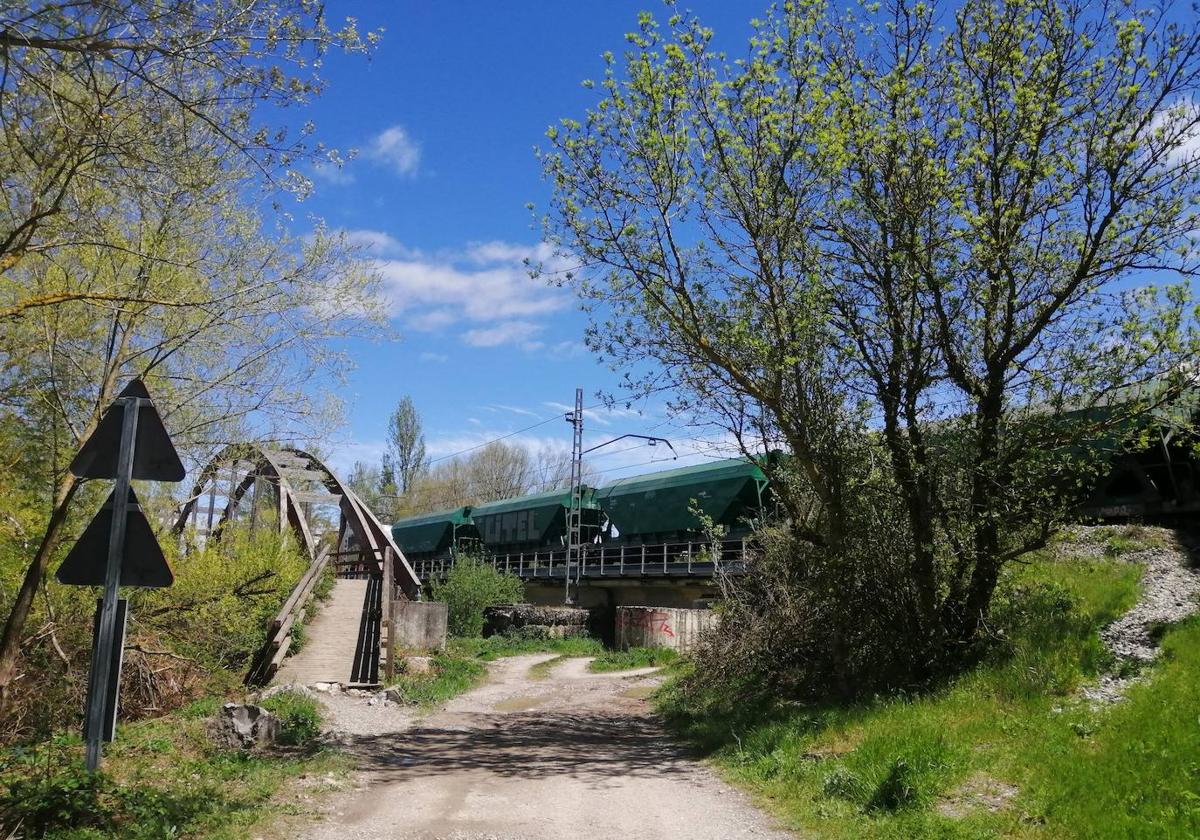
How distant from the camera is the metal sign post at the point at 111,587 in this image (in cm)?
487

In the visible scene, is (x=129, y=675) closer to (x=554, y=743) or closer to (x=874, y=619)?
(x=554, y=743)

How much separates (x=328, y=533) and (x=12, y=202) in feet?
69.0

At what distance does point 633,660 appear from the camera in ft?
72.8

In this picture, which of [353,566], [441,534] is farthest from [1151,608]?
[441,534]

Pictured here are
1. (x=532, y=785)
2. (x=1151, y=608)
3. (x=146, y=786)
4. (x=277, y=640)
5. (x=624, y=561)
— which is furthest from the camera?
(x=624, y=561)

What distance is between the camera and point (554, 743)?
1096 centimetres

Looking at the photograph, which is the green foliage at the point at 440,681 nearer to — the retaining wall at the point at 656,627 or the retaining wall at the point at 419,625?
the retaining wall at the point at 419,625

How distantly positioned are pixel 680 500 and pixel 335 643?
608 inches

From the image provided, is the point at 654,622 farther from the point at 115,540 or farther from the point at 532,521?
the point at 115,540

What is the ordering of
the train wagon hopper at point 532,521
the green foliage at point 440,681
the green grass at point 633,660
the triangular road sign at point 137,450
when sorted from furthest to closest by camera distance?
the train wagon hopper at point 532,521 → the green grass at point 633,660 → the green foliage at point 440,681 → the triangular road sign at point 137,450

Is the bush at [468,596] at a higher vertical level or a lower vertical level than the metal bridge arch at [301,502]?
lower

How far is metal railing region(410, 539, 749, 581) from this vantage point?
2695cm

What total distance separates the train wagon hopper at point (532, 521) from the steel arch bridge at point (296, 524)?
31.3 feet

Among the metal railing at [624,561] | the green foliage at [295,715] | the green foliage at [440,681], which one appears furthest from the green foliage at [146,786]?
the metal railing at [624,561]
